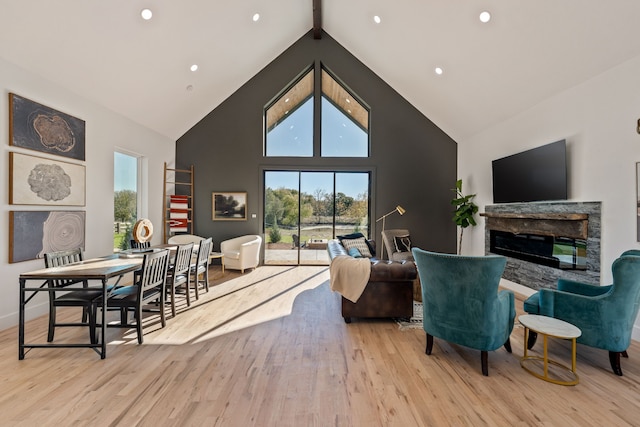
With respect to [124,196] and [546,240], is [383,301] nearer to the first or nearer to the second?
[546,240]

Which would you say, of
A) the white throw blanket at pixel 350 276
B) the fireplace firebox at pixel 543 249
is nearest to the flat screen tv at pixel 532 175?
the fireplace firebox at pixel 543 249

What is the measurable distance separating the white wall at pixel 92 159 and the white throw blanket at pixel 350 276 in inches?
144

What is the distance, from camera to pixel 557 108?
13.7ft

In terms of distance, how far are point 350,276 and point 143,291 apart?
2.18 metres

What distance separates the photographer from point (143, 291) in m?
2.95

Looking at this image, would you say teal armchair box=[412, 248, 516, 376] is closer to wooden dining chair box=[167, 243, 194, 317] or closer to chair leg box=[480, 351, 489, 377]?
chair leg box=[480, 351, 489, 377]

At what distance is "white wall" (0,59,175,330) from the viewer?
3248 millimetres

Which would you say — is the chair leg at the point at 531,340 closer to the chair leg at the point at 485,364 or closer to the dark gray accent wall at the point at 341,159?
the chair leg at the point at 485,364

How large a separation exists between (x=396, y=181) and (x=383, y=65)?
103 inches

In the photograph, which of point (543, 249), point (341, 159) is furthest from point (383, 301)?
point (341, 159)

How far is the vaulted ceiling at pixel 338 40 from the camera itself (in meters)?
3.23

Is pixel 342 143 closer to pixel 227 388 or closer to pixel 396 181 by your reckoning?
pixel 396 181

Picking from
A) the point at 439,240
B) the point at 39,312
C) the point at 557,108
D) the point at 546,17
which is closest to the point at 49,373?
the point at 39,312

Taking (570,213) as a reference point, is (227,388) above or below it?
below
